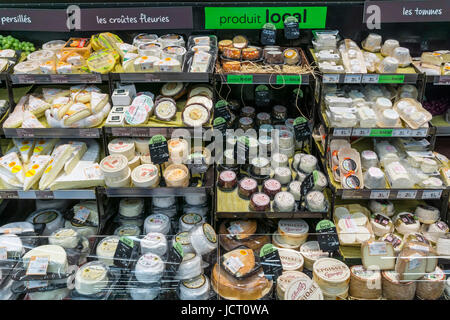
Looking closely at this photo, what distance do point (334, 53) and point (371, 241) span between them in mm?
1505

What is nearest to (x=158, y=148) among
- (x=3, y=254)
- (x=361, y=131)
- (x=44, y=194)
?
(x=44, y=194)

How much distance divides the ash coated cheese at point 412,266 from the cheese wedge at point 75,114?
230 centimetres

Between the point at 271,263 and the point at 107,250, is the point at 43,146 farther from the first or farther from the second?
the point at 271,263

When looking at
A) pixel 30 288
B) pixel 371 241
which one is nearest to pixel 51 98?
pixel 30 288

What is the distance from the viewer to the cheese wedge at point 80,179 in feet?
9.57

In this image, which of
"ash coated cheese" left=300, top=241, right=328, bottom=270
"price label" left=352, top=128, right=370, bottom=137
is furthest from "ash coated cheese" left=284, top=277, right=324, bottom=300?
"price label" left=352, top=128, right=370, bottom=137

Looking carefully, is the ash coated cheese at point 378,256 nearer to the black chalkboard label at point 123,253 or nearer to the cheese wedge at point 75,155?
the black chalkboard label at point 123,253

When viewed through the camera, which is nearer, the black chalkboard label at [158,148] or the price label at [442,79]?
the black chalkboard label at [158,148]

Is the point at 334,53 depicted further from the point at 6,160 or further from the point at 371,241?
the point at 6,160

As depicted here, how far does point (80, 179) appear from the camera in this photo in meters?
2.93

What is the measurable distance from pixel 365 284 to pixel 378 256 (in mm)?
191

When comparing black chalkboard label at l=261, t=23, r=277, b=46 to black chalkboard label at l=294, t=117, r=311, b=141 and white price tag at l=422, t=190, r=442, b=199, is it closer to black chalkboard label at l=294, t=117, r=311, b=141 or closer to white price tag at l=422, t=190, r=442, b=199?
black chalkboard label at l=294, t=117, r=311, b=141

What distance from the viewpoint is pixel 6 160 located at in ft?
10.0

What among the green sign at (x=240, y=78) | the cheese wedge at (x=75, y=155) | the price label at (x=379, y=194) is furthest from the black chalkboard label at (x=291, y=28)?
the cheese wedge at (x=75, y=155)
